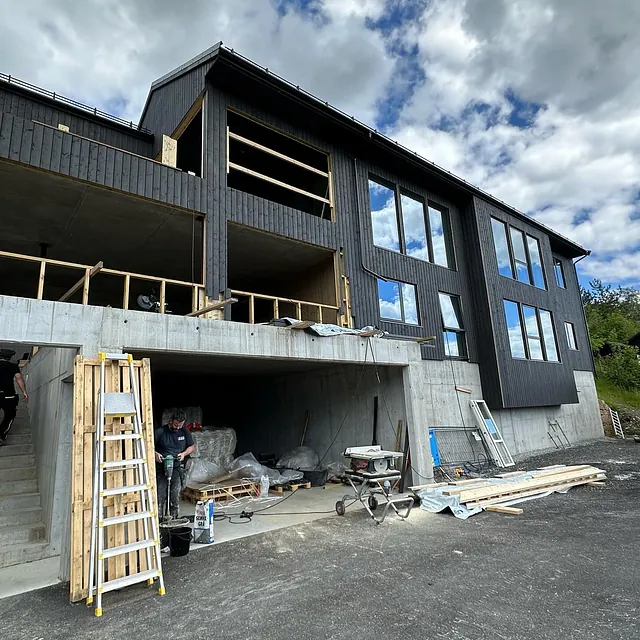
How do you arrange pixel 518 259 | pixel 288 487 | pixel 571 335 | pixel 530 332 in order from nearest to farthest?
1. pixel 288 487
2. pixel 530 332
3. pixel 518 259
4. pixel 571 335

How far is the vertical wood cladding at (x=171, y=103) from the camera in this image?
8.88 m

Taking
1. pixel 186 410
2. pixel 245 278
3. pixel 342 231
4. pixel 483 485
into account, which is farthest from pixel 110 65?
pixel 483 485

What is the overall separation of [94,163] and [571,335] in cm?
1976

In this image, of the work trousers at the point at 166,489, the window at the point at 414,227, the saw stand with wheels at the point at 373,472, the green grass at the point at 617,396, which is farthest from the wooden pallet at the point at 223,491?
the green grass at the point at 617,396

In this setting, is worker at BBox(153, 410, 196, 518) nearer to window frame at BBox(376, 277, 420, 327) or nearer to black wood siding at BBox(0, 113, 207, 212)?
black wood siding at BBox(0, 113, 207, 212)

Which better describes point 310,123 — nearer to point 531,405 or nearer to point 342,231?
point 342,231

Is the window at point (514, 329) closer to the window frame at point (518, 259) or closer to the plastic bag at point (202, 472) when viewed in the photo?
the window frame at point (518, 259)

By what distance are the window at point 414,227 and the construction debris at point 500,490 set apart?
6737 millimetres

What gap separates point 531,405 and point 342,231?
29.4 ft

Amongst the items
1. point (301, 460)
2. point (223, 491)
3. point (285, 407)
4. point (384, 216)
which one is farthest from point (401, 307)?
point (223, 491)

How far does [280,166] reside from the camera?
11836mm

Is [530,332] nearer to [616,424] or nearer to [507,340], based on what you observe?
[507,340]

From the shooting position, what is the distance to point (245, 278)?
12000mm

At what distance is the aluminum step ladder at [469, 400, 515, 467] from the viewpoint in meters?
11.4
